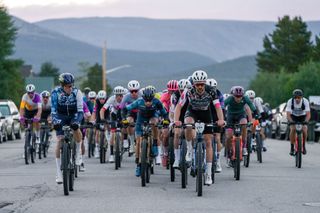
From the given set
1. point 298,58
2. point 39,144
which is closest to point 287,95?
point 298,58

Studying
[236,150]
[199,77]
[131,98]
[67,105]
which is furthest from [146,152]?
[131,98]

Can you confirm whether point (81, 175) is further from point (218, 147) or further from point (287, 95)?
point (287, 95)

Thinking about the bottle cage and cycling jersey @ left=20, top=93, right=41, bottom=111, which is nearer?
the bottle cage

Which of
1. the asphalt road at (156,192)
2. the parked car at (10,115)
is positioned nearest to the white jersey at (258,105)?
the asphalt road at (156,192)

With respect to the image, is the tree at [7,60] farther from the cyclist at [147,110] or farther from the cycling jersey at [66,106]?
the cycling jersey at [66,106]

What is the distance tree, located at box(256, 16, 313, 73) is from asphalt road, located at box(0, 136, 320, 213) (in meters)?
96.8

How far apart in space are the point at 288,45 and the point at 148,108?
106m

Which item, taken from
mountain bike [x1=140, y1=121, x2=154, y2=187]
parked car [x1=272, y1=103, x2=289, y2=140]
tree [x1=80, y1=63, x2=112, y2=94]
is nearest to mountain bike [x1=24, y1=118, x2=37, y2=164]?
mountain bike [x1=140, y1=121, x2=154, y2=187]

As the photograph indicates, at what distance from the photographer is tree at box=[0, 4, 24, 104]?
79188 millimetres

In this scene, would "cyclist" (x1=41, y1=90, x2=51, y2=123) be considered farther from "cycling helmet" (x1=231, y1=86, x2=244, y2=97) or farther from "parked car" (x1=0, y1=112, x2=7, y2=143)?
"parked car" (x1=0, y1=112, x2=7, y2=143)

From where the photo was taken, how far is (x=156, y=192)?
17.2 metres

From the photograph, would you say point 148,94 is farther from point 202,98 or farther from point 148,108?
point 202,98

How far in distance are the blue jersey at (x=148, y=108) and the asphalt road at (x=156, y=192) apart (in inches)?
45.4

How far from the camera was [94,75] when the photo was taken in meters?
144
